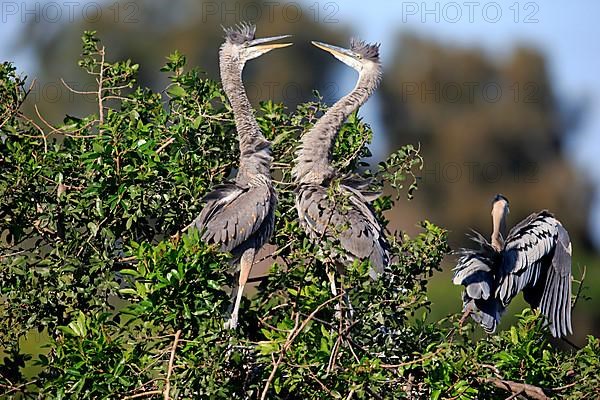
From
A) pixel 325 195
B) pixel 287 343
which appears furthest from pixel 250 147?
pixel 287 343

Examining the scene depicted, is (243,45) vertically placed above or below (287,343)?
above

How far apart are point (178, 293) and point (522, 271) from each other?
2878 mm

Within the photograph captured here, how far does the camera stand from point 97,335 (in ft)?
15.9

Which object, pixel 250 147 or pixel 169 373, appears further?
pixel 250 147

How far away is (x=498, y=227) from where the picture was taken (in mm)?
7703

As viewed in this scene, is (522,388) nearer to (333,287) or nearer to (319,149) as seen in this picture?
(333,287)

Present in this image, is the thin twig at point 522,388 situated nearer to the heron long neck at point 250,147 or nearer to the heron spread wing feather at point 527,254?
the heron spread wing feather at point 527,254

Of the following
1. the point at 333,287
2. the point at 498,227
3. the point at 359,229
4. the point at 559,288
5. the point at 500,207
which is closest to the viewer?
the point at 333,287

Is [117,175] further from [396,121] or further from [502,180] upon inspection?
[396,121]

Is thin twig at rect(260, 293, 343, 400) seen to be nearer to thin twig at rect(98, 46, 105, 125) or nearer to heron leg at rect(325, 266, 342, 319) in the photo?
heron leg at rect(325, 266, 342, 319)

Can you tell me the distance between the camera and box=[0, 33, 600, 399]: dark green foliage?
15.7 feet

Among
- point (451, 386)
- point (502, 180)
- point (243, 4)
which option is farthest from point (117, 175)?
point (243, 4)

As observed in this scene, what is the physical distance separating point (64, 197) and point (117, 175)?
0.27m

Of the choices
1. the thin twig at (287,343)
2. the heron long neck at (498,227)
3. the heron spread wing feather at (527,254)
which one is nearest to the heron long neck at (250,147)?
the heron spread wing feather at (527,254)
